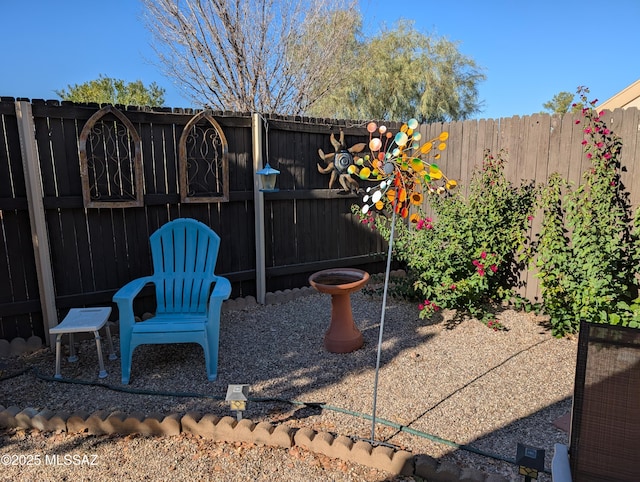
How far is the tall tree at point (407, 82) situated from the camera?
44.4 feet

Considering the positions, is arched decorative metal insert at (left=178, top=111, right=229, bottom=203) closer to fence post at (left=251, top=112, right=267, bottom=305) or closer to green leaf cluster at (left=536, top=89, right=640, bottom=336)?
fence post at (left=251, top=112, right=267, bottom=305)

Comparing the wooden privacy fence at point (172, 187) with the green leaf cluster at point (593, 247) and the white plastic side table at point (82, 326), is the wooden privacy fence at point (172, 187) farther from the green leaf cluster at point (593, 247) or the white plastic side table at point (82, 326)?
the white plastic side table at point (82, 326)

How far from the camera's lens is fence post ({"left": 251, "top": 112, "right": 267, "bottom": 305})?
11.9 feet

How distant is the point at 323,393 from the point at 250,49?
681 cm

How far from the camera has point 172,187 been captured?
3342mm

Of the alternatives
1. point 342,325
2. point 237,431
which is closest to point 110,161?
point 342,325

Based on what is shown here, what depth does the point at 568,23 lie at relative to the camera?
7.84 meters

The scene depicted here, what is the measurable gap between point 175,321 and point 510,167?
2.97m

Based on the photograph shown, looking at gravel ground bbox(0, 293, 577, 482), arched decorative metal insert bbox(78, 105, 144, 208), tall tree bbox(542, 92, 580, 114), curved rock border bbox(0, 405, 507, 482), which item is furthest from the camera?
tall tree bbox(542, 92, 580, 114)

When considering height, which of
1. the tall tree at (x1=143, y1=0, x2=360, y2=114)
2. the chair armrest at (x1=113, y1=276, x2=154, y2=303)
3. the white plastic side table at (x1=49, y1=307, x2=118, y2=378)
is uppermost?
the tall tree at (x1=143, y1=0, x2=360, y2=114)

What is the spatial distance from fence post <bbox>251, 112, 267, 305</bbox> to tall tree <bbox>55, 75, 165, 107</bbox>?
1213 cm

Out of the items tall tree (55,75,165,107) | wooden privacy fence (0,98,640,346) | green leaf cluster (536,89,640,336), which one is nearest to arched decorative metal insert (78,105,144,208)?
wooden privacy fence (0,98,640,346)

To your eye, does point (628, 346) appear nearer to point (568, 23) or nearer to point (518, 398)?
point (518, 398)

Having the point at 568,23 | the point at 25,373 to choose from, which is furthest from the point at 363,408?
the point at 568,23
